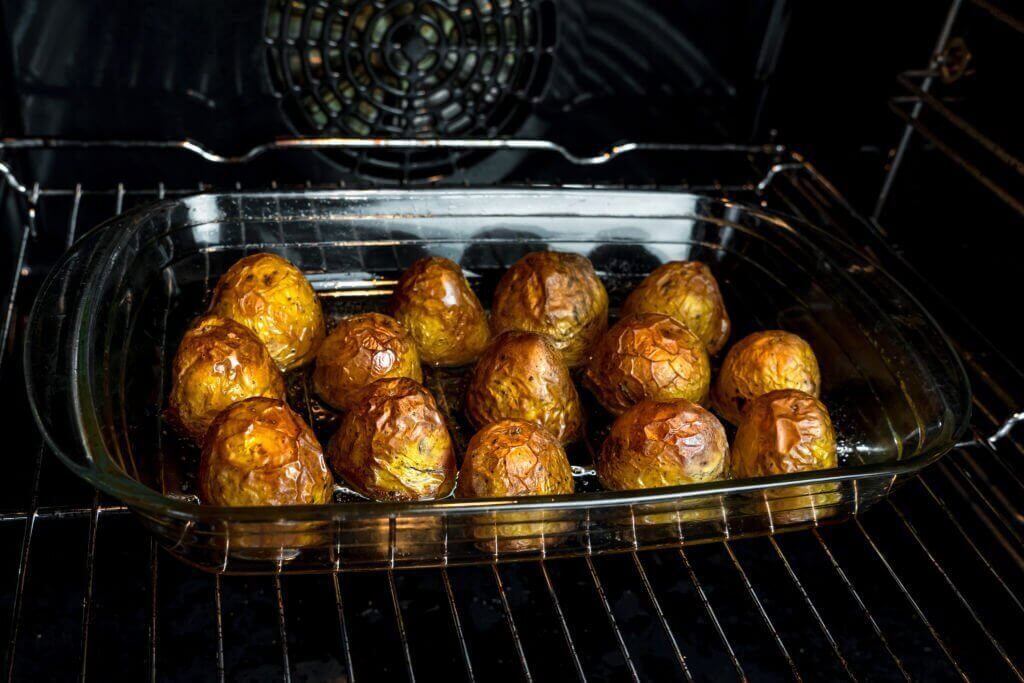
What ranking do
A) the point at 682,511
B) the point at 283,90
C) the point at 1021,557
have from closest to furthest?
the point at 682,511
the point at 1021,557
the point at 283,90

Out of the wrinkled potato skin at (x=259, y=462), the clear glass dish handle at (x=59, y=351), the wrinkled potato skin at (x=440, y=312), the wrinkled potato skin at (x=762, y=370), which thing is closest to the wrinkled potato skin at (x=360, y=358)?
the wrinkled potato skin at (x=440, y=312)

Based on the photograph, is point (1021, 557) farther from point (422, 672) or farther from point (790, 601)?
point (422, 672)

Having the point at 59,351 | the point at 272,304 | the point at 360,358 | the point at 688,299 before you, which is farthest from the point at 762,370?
the point at 59,351

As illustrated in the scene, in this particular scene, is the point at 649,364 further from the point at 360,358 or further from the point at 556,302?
A: the point at 360,358

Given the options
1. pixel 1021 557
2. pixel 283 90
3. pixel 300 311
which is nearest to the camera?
pixel 1021 557

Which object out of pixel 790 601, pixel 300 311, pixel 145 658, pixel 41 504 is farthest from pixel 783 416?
pixel 41 504

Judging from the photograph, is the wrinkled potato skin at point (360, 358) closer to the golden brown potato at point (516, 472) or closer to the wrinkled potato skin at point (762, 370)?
the golden brown potato at point (516, 472)

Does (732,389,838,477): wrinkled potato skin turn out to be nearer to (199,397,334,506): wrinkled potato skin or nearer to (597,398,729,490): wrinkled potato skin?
(597,398,729,490): wrinkled potato skin
